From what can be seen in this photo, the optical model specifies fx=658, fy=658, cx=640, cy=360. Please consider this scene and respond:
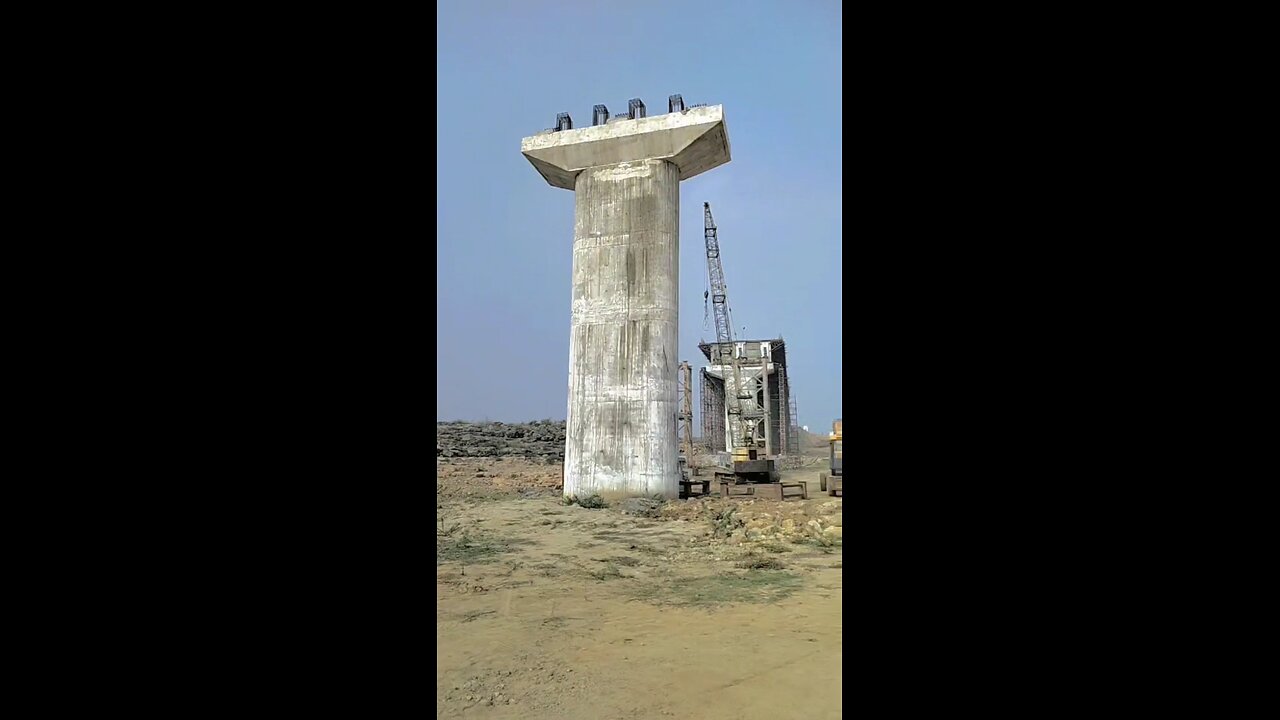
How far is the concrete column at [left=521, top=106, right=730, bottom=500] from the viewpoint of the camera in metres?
13.8

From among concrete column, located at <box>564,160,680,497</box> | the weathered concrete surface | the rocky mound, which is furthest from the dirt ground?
the rocky mound

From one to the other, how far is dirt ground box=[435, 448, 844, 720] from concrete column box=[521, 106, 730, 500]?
7.36ft

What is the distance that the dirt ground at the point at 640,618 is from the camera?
397cm

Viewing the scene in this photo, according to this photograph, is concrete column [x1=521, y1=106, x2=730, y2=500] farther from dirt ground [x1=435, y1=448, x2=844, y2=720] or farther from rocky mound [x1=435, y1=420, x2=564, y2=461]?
rocky mound [x1=435, y1=420, x2=564, y2=461]

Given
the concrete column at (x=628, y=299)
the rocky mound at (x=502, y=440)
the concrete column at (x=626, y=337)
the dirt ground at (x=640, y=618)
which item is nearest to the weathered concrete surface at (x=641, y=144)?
the concrete column at (x=628, y=299)

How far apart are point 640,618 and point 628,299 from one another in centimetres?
904
